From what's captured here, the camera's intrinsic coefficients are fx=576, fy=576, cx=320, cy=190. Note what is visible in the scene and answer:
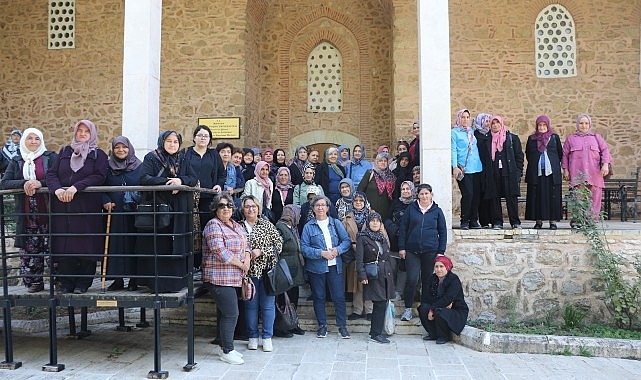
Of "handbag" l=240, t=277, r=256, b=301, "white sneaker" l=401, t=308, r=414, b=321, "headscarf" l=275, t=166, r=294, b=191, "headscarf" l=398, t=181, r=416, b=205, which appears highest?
"headscarf" l=275, t=166, r=294, b=191

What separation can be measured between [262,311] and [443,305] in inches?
79.1

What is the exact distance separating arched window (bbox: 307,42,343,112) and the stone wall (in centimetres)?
678

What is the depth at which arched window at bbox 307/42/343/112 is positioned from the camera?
1329cm

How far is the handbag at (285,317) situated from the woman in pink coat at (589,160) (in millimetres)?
3770

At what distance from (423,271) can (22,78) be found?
1079 centimetres

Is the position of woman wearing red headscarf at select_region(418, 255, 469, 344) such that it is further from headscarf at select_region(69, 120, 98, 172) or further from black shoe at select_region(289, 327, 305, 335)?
headscarf at select_region(69, 120, 98, 172)

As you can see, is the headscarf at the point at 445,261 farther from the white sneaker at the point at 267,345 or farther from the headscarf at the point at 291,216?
the white sneaker at the point at 267,345

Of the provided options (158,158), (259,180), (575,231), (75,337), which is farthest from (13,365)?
(575,231)

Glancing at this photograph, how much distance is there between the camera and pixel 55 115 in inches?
511

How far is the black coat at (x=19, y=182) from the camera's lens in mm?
5730

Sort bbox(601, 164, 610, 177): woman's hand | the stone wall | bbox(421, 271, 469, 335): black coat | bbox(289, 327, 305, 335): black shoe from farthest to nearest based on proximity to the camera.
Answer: bbox(601, 164, 610, 177): woman's hand → the stone wall → bbox(289, 327, 305, 335): black shoe → bbox(421, 271, 469, 335): black coat

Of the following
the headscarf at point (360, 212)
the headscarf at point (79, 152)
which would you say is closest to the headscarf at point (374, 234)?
the headscarf at point (360, 212)

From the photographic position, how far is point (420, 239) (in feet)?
22.0

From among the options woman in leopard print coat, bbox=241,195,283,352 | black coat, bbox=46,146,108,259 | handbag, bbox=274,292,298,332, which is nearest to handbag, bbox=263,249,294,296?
woman in leopard print coat, bbox=241,195,283,352
